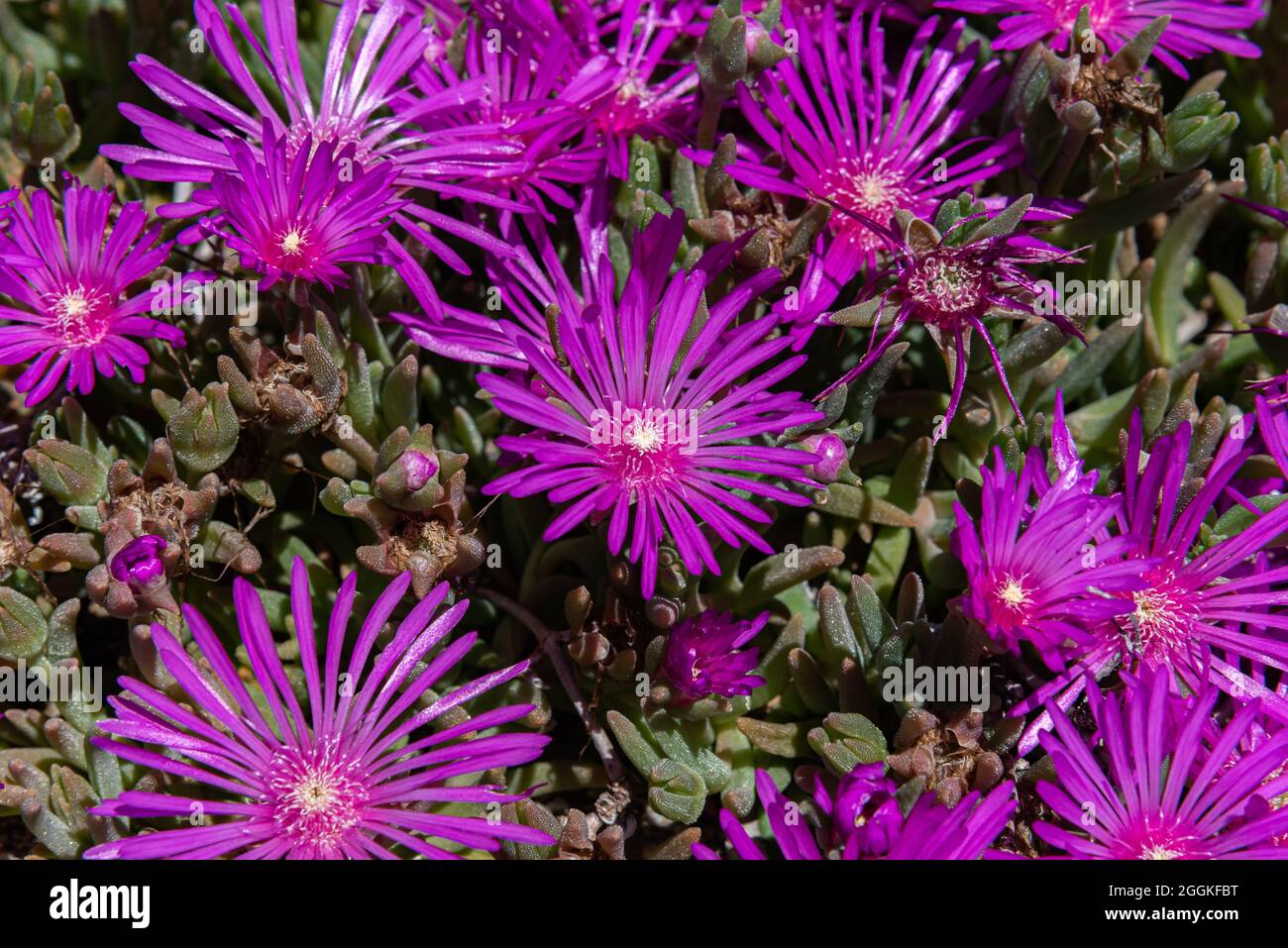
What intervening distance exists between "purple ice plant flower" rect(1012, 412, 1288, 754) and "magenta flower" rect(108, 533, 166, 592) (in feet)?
3.15

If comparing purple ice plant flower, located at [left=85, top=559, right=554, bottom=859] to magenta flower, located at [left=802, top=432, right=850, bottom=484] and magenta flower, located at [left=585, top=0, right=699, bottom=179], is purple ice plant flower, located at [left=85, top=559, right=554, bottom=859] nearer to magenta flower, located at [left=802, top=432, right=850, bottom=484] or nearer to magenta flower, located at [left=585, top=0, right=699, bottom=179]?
magenta flower, located at [left=802, top=432, right=850, bottom=484]

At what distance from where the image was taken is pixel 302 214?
1.33 metres

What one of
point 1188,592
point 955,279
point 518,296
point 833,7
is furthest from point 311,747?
point 833,7

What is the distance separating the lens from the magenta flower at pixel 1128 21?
1547 millimetres

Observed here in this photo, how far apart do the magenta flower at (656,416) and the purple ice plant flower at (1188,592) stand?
393mm

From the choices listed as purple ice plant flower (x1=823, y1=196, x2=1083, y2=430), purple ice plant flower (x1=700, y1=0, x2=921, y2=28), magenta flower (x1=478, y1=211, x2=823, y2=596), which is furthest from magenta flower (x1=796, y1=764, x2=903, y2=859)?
purple ice plant flower (x1=700, y1=0, x2=921, y2=28)

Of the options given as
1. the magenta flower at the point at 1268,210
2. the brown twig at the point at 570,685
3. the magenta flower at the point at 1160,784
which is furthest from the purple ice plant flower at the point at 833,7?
the magenta flower at the point at 1160,784

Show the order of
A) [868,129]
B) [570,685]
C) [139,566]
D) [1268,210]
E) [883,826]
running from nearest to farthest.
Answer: [883,826] < [139,566] < [570,685] < [1268,210] < [868,129]

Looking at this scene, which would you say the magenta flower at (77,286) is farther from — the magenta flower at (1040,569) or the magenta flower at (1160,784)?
the magenta flower at (1160,784)

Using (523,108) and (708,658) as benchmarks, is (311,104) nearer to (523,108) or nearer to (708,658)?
(523,108)

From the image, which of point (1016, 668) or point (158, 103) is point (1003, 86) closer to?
point (1016, 668)

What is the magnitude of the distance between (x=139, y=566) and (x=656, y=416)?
1.94 feet

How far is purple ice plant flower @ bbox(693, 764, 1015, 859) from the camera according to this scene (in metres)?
1.18

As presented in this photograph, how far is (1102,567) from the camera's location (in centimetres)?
128
